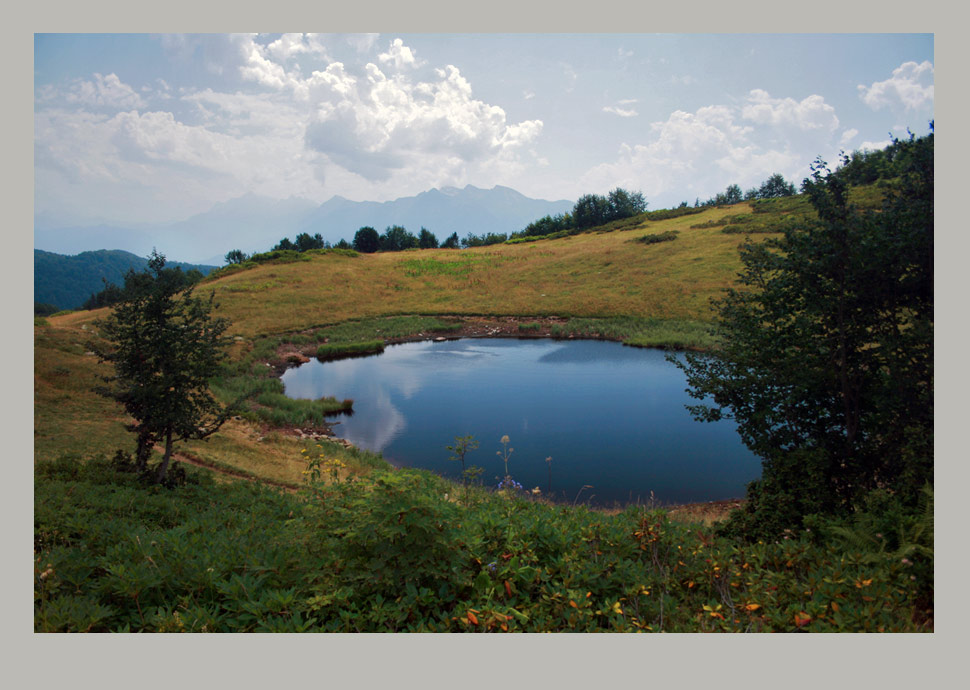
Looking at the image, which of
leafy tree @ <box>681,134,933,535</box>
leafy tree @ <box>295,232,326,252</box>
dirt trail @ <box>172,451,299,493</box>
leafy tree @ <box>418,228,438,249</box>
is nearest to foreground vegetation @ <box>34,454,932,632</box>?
leafy tree @ <box>681,134,933,535</box>

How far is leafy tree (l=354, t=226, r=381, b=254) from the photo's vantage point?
8569 cm

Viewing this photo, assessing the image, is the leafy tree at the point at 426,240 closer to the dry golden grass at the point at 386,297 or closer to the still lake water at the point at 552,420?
the dry golden grass at the point at 386,297

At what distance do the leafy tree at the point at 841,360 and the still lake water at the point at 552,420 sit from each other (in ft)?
16.3

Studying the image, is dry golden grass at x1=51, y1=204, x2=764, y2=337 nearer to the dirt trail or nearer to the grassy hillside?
the dirt trail

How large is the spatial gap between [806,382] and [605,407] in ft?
37.3

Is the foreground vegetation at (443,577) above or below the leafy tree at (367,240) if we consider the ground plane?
below

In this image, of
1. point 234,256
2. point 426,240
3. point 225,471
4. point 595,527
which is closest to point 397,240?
point 426,240

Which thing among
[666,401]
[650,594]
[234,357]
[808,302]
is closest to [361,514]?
[650,594]

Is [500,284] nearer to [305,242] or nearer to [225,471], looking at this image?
[225,471]

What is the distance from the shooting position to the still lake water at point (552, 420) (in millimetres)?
12836

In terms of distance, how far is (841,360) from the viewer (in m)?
6.70

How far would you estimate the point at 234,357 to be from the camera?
26031mm

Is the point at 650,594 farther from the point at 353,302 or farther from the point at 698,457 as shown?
the point at 353,302

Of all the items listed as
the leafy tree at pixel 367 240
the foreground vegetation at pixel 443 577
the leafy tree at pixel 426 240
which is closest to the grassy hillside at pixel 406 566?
the foreground vegetation at pixel 443 577
